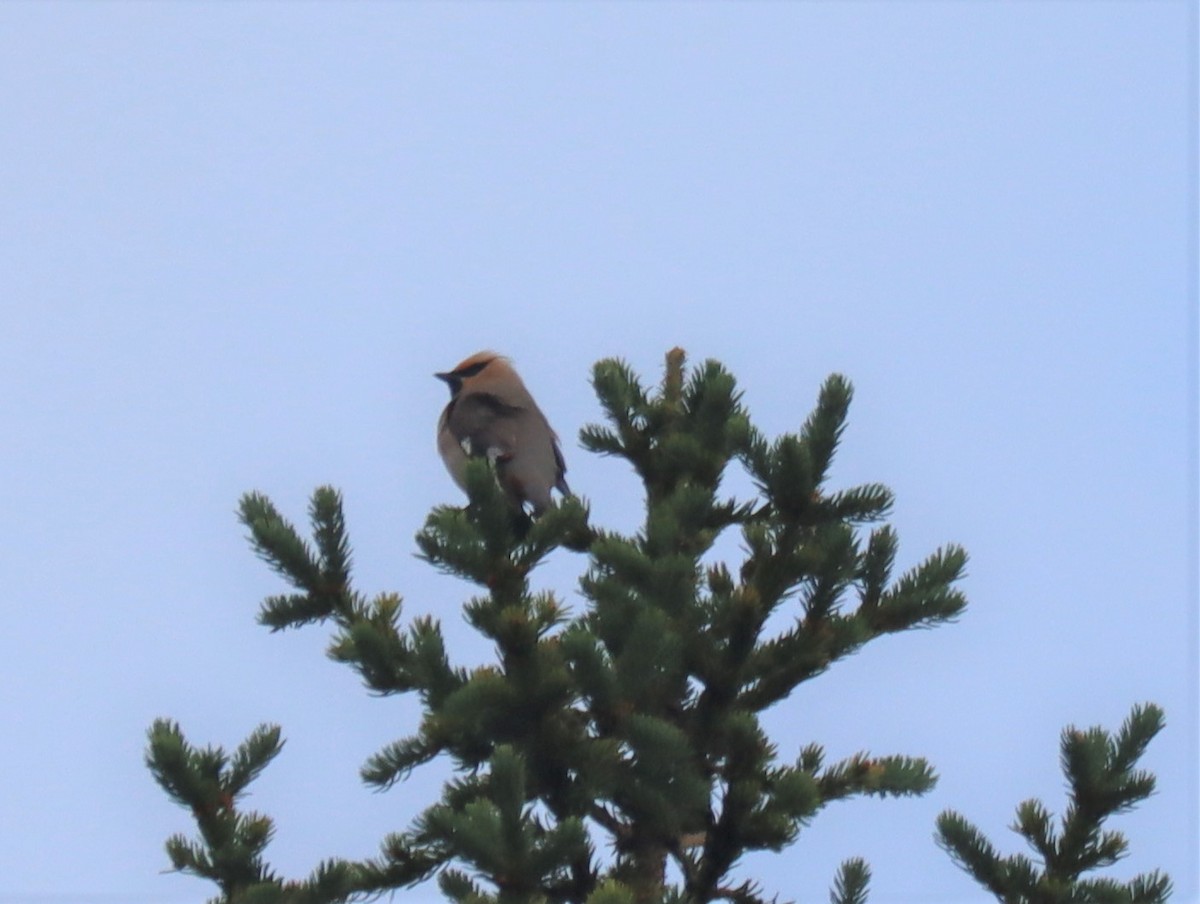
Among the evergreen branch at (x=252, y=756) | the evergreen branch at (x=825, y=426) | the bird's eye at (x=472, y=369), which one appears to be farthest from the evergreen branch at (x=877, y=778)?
the bird's eye at (x=472, y=369)

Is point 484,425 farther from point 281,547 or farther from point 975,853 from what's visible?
point 975,853

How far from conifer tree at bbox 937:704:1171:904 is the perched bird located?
2.14 m

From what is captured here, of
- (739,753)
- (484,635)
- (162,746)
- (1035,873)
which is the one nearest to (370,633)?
(484,635)

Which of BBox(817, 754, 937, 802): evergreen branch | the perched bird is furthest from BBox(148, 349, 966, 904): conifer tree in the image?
the perched bird

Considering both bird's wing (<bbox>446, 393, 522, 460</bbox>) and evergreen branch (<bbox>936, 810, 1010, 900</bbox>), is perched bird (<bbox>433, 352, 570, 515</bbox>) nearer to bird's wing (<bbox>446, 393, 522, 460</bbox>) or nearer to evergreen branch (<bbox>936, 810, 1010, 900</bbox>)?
bird's wing (<bbox>446, 393, 522, 460</bbox>)

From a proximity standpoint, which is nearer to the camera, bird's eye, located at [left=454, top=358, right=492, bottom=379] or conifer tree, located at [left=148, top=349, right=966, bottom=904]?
conifer tree, located at [left=148, top=349, right=966, bottom=904]

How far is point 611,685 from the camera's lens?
3604 millimetres

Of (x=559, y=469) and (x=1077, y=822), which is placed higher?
(x=559, y=469)

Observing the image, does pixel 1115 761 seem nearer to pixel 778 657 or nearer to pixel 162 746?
pixel 778 657

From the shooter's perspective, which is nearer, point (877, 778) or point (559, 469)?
point (877, 778)

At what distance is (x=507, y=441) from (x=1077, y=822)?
Result: 2.43m

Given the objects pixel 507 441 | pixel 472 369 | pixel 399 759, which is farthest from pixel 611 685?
pixel 472 369

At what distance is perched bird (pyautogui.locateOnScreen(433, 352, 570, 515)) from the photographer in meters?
5.48

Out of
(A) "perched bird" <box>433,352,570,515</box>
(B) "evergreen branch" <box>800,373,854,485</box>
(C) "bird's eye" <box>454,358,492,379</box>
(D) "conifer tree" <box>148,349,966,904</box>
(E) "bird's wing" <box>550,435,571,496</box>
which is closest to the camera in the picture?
(D) "conifer tree" <box>148,349,966,904</box>
